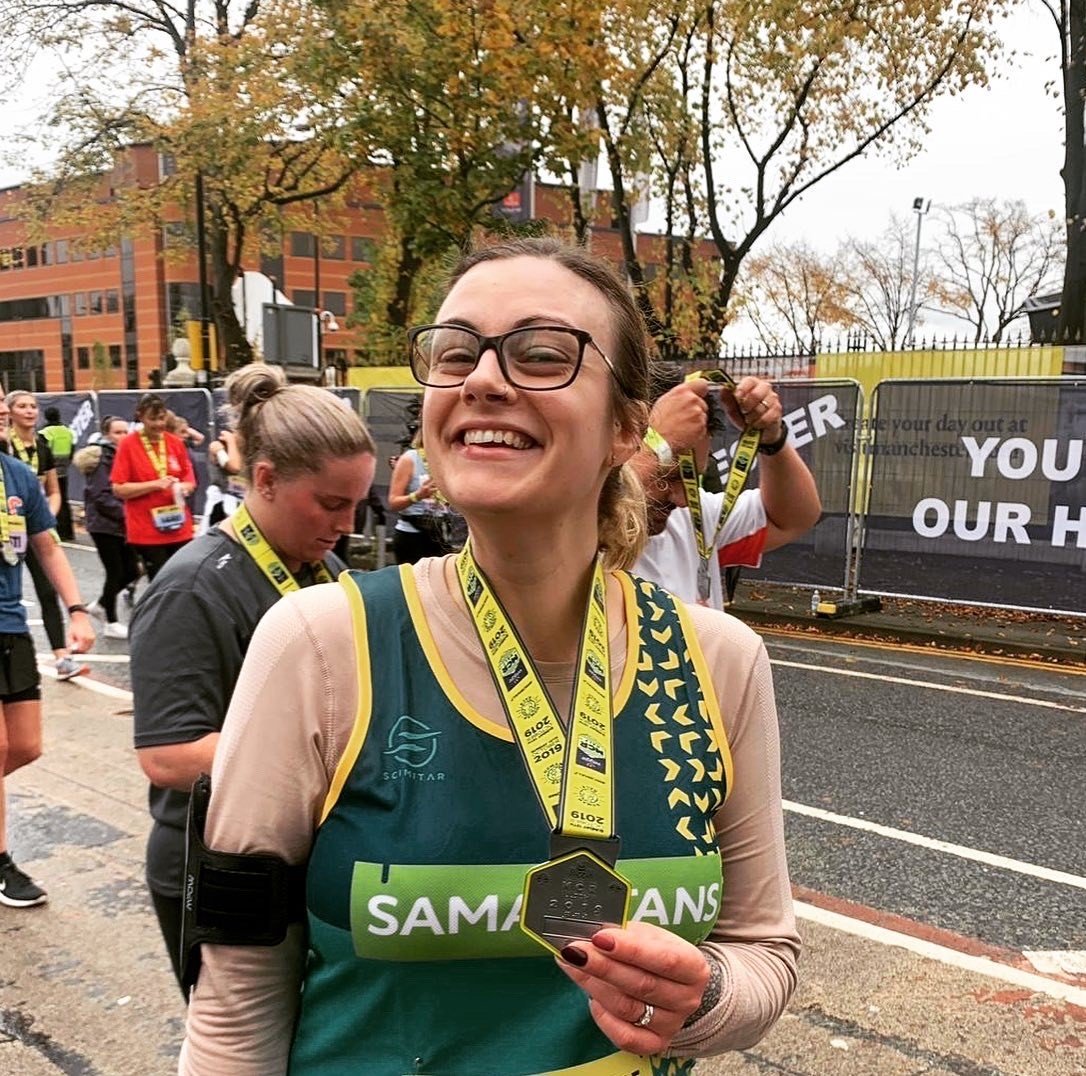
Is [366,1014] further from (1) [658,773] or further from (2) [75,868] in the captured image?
(2) [75,868]

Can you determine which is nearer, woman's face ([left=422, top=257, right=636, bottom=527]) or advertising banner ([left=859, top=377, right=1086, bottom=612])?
woman's face ([left=422, top=257, right=636, bottom=527])

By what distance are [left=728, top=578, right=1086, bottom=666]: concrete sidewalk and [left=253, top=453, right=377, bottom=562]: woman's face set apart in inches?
308

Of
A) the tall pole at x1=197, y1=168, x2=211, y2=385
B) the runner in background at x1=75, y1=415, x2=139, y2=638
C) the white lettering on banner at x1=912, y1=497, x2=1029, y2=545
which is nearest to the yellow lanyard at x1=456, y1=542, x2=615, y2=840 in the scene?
the runner in background at x1=75, y1=415, x2=139, y2=638

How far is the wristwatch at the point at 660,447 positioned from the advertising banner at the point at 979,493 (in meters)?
7.07

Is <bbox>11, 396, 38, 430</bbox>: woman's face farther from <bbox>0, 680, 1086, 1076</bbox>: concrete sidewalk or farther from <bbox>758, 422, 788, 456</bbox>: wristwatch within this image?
<bbox>758, 422, 788, 456</bbox>: wristwatch

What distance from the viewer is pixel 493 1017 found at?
120cm

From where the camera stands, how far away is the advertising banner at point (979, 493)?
8750 millimetres

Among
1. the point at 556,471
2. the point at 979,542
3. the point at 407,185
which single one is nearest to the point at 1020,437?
the point at 979,542

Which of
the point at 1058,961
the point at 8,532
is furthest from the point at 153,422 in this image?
the point at 1058,961

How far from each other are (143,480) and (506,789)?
25.1ft

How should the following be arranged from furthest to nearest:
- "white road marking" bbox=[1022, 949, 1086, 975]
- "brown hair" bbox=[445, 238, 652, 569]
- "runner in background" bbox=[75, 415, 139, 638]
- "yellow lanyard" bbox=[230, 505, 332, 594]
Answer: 1. "runner in background" bbox=[75, 415, 139, 638]
2. "white road marking" bbox=[1022, 949, 1086, 975]
3. "yellow lanyard" bbox=[230, 505, 332, 594]
4. "brown hair" bbox=[445, 238, 652, 569]

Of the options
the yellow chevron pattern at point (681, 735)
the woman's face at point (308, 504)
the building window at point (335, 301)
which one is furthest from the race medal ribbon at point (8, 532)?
the building window at point (335, 301)

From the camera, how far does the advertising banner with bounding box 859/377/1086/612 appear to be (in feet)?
28.7

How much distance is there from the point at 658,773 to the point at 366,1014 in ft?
1.48
